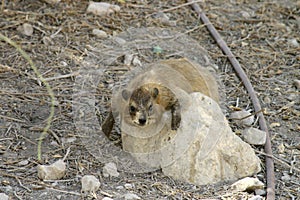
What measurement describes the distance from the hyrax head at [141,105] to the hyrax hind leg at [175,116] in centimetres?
15

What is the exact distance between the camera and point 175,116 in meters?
4.25

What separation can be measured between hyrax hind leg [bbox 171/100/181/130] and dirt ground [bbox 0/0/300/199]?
1.13 feet

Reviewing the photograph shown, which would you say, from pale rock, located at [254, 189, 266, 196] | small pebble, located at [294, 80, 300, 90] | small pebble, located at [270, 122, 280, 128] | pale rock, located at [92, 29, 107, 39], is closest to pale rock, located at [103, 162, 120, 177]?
pale rock, located at [254, 189, 266, 196]

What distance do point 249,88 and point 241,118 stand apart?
0.53m

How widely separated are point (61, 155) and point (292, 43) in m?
2.96

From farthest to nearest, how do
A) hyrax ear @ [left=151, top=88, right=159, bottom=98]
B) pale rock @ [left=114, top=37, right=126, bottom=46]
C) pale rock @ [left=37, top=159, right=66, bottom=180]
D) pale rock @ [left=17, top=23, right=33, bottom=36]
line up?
pale rock @ [left=114, top=37, right=126, bottom=46], pale rock @ [left=17, top=23, right=33, bottom=36], hyrax ear @ [left=151, top=88, right=159, bottom=98], pale rock @ [left=37, top=159, right=66, bottom=180]

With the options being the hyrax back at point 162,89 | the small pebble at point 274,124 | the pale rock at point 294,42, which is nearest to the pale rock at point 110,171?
the hyrax back at point 162,89

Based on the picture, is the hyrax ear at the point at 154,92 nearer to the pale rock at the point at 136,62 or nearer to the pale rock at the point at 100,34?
the pale rock at the point at 136,62

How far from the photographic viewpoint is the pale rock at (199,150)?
13.3 ft

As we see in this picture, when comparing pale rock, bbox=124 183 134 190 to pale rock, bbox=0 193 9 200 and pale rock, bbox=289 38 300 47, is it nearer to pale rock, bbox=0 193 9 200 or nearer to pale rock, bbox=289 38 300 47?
pale rock, bbox=0 193 9 200

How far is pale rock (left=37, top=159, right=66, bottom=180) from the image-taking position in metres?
3.90

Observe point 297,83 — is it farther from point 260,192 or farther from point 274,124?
point 260,192

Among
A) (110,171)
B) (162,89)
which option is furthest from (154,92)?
(110,171)

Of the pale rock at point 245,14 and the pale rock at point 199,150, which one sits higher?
the pale rock at point 245,14
